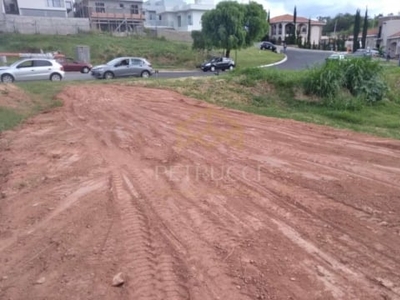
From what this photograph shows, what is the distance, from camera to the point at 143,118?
410 inches

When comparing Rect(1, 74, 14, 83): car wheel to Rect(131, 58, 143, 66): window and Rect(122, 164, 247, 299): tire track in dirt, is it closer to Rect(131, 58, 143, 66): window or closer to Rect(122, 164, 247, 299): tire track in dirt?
Rect(131, 58, 143, 66): window

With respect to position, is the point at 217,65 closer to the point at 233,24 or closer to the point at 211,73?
the point at 211,73

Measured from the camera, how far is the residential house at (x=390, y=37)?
56169mm

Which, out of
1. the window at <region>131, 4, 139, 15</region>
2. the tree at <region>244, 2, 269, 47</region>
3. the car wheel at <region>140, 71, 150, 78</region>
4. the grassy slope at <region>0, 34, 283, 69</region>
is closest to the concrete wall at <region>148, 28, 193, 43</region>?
the window at <region>131, 4, 139, 15</region>

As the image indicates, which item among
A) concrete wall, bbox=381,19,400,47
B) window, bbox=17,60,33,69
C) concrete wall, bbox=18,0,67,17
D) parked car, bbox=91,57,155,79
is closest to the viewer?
window, bbox=17,60,33,69

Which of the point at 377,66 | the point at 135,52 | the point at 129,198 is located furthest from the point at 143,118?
the point at 135,52

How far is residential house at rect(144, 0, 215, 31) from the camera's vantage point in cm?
6000

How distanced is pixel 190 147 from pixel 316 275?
449 centimetres

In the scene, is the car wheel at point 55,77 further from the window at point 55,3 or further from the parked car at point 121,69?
the window at point 55,3

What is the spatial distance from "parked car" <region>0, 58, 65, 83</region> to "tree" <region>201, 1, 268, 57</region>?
19.4m

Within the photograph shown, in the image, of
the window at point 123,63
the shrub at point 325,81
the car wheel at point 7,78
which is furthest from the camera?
the window at point 123,63

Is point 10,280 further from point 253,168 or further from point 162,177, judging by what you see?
point 253,168

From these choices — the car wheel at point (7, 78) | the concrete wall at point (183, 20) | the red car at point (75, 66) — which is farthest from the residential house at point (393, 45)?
the car wheel at point (7, 78)

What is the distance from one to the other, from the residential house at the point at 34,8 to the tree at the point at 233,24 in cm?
2609
